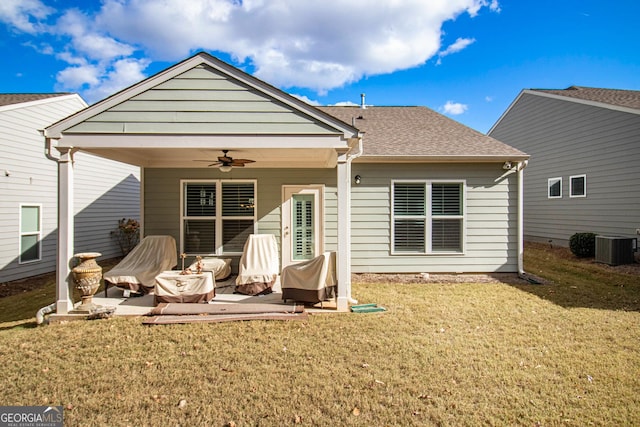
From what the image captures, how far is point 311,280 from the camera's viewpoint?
523cm

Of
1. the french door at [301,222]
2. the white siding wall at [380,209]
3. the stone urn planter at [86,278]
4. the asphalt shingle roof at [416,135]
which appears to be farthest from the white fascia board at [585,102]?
the stone urn planter at [86,278]

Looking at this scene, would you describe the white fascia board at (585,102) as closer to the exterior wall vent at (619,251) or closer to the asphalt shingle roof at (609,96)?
the asphalt shingle roof at (609,96)

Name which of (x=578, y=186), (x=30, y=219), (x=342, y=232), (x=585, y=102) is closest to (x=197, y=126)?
(x=342, y=232)

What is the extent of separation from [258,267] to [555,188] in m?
11.6

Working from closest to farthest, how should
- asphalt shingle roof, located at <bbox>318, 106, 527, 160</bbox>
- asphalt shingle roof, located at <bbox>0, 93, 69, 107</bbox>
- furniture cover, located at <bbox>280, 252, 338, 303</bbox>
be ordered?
furniture cover, located at <bbox>280, 252, 338, 303</bbox> → asphalt shingle roof, located at <bbox>318, 106, 527, 160</bbox> → asphalt shingle roof, located at <bbox>0, 93, 69, 107</bbox>

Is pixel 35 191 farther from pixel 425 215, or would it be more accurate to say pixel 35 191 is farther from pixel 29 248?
pixel 425 215

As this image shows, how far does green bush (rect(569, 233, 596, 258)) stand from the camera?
32.2 feet

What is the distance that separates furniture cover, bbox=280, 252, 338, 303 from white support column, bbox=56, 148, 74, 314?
314cm

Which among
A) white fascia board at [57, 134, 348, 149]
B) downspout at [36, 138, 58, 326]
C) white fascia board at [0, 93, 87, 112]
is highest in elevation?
white fascia board at [0, 93, 87, 112]

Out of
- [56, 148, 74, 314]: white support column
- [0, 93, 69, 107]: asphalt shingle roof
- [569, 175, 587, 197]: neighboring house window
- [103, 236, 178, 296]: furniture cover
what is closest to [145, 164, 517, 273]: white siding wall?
[103, 236, 178, 296]: furniture cover

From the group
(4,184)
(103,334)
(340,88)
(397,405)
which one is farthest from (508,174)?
(4,184)

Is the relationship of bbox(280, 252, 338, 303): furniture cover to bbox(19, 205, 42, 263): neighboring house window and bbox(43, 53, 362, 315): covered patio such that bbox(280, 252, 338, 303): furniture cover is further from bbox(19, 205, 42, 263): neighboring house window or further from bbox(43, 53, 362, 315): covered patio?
bbox(19, 205, 42, 263): neighboring house window

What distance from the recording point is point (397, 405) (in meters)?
2.71

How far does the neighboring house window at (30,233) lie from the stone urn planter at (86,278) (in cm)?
538
